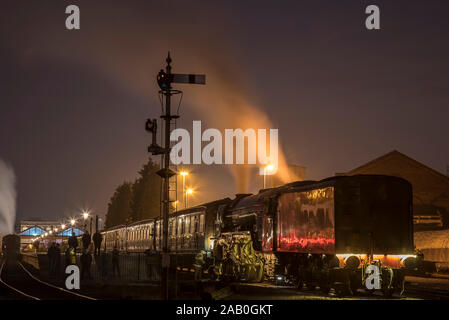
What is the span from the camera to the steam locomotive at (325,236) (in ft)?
63.0

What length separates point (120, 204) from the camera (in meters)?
134

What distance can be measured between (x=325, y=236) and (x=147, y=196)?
288 feet

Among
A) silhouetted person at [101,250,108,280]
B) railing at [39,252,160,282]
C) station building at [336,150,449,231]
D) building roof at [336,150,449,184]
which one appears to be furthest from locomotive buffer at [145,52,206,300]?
building roof at [336,150,449,184]

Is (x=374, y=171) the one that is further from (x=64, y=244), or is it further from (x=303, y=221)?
(x=64, y=244)

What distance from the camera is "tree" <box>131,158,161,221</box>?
105 metres

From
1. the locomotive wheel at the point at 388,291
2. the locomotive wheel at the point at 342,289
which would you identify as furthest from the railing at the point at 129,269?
the locomotive wheel at the point at 388,291

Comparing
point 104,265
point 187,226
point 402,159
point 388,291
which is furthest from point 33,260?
point 388,291

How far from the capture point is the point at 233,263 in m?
25.5

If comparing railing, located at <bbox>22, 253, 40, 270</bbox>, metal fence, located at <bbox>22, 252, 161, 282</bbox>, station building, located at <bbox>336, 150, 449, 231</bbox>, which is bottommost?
railing, located at <bbox>22, 253, 40, 270</bbox>

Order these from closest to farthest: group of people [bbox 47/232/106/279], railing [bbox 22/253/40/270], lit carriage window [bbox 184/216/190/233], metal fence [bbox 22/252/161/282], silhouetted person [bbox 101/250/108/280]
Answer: metal fence [bbox 22/252/161/282], group of people [bbox 47/232/106/279], silhouetted person [bbox 101/250/108/280], lit carriage window [bbox 184/216/190/233], railing [bbox 22/253/40/270]

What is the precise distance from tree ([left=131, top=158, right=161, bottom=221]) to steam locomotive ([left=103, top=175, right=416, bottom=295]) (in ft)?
258

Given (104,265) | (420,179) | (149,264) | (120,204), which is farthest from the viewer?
(120,204)

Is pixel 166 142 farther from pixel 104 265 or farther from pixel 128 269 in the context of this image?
pixel 128 269

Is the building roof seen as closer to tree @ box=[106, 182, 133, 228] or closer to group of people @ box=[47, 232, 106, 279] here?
group of people @ box=[47, 232, 106, 279]
